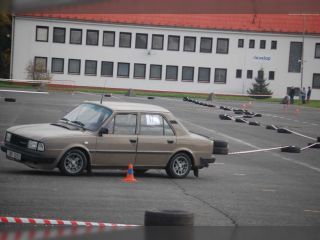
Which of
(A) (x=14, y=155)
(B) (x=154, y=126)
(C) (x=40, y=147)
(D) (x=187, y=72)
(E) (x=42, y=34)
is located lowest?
(A) (x=14, y=155)

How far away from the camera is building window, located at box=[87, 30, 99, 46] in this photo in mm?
83500

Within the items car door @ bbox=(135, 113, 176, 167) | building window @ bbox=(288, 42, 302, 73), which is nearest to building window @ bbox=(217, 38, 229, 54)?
building window @ bbox=(288, 42, 302, 73)

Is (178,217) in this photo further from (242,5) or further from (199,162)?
(199,162)

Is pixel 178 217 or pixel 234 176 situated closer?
pixel 178 217

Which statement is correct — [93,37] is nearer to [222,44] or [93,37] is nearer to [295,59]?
[222,44]

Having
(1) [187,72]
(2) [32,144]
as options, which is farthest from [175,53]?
(2) [32,144]

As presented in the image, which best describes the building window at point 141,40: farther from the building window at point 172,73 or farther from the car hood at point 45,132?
the car hood at point 45,132

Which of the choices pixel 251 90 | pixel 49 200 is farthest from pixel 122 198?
pixel 251 90

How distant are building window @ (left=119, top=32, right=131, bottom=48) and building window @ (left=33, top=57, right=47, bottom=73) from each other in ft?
26.1

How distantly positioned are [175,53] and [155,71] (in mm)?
2748

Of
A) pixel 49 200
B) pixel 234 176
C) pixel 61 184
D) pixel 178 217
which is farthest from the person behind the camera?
pixel 234 176

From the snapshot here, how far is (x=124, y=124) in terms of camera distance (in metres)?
18.0

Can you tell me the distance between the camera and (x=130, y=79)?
8494 cm

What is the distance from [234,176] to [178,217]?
11.1 m
